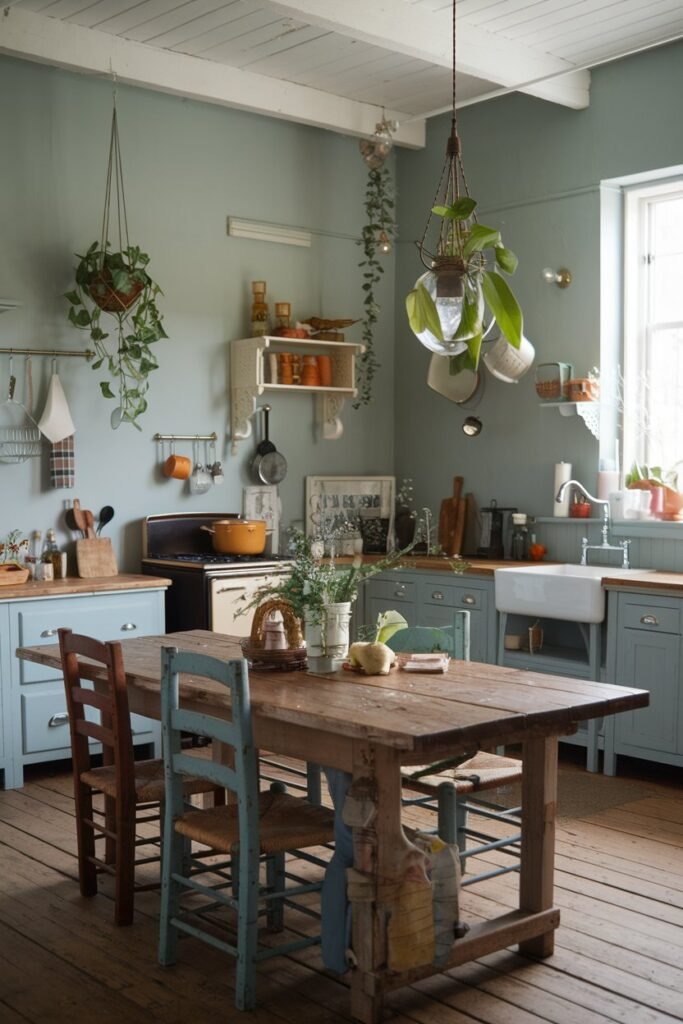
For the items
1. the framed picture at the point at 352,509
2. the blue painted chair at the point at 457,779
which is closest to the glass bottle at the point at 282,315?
the framed picture at the point at 352,509

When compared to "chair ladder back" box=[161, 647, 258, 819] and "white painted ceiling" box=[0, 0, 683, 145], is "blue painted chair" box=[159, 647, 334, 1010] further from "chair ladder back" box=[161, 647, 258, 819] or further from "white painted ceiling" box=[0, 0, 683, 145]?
"white painted ceiling" box=[0, 0, 683, 145]

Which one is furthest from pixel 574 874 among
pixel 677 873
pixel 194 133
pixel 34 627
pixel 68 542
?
pixel 194 133

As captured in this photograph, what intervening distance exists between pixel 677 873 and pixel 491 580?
79.1 inches

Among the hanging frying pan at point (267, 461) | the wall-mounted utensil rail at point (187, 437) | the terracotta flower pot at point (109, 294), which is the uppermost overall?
the terracotta flower pot at point (109, 294)

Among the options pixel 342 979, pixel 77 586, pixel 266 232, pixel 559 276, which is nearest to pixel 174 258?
pixel 266 232

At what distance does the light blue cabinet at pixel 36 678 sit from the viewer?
5.02 metres

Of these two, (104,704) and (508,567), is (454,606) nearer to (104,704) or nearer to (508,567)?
(508,567)

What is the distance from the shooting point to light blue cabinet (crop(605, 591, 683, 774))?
4.93 m

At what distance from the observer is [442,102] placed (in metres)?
6.46

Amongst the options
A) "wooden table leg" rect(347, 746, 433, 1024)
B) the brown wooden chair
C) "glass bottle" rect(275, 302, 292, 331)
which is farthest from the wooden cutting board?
"wooden table leg" rect(347, 746, 433, 1024)

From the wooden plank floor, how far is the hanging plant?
252cm

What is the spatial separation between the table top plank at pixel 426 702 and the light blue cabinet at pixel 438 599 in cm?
208

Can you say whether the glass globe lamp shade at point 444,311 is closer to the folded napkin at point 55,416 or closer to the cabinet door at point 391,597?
the folded napkin at point 55,416

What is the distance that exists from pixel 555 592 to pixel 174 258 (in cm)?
263
